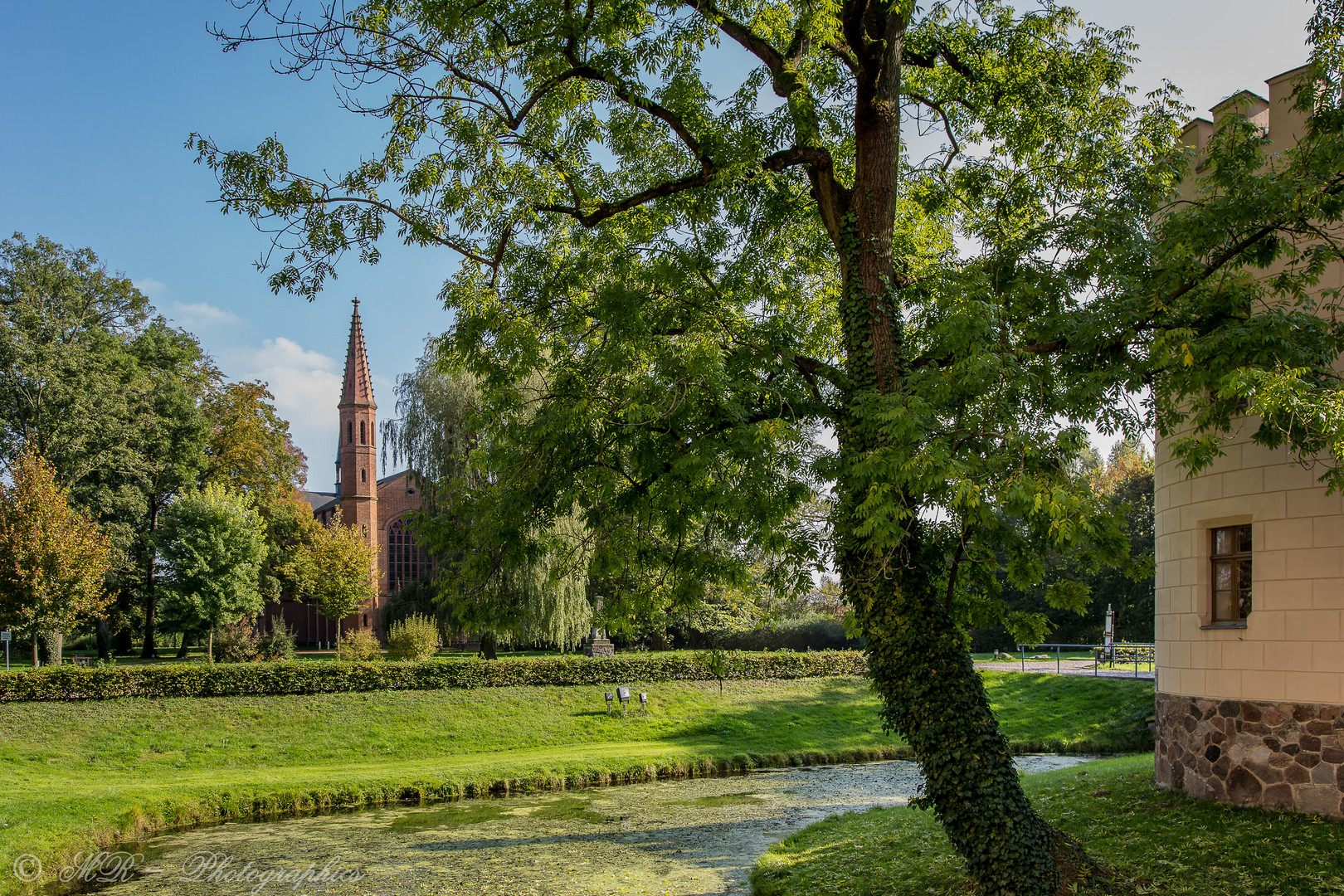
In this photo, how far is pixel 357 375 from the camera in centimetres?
4709

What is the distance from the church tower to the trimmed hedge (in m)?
23.1

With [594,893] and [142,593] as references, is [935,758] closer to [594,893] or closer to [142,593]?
[594,893]

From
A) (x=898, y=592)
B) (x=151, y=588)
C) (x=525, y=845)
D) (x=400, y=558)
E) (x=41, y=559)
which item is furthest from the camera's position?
(x=400, y=558)

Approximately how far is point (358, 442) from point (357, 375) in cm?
397

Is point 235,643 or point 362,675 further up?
point 362,675

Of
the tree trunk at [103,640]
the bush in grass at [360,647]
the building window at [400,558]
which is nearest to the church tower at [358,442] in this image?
the building window at [400,558]

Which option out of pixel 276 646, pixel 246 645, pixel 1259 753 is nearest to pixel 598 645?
pixel 246 645

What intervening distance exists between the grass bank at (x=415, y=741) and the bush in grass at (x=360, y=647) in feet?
17.4

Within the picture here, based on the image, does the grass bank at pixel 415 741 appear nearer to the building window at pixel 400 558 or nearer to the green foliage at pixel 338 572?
the green foliage at pixel 338 572

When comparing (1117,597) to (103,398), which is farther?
(1117,597)

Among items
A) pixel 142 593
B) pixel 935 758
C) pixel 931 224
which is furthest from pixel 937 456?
pixel 142 593

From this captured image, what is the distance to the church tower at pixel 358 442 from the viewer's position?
145ft

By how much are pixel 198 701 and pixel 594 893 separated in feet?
47.6

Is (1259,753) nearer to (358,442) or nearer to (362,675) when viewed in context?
(362,675)
